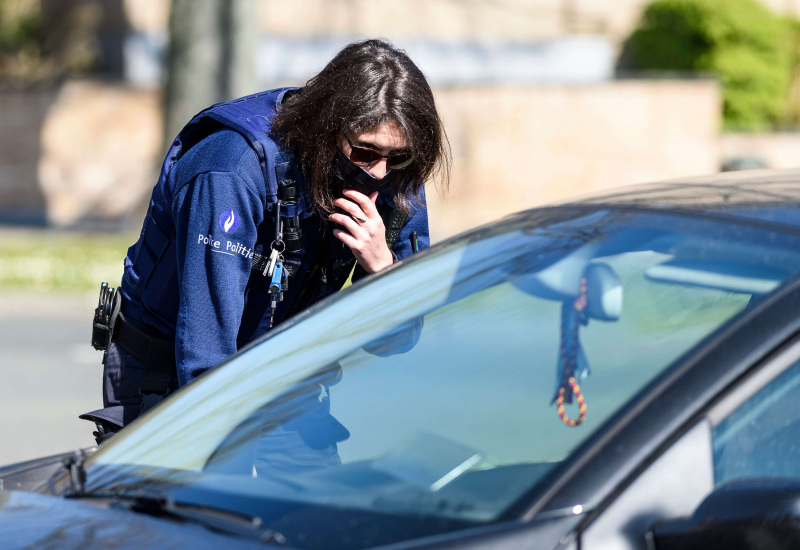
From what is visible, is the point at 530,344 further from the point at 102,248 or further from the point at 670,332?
the point at 102,248

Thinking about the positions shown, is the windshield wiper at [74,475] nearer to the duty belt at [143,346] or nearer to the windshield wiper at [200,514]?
the windshield wiper at [200,514]

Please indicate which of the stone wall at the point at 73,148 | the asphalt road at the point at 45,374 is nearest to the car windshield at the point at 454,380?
the asphalt road at the point at 45,374

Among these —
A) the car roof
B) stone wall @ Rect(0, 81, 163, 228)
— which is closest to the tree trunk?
stone wall @ Rect(0, 81, 163, 228)

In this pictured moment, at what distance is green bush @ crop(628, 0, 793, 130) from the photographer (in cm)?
2197

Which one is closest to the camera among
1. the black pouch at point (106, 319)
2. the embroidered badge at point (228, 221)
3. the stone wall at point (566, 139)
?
the embroidered badge at point (228, 221)

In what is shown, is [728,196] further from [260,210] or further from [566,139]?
[566,139]

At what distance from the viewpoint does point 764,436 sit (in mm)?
1590

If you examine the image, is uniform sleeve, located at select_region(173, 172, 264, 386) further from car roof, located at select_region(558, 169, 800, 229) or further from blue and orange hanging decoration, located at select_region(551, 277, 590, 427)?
blue and orange hanging decoration, located at select_region(551, 277, 590, 427)

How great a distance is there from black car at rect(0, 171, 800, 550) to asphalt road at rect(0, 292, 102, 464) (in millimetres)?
3952

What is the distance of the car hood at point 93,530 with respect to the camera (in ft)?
4.88

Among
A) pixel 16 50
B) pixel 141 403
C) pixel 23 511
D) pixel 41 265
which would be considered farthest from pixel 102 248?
pixel 23 511

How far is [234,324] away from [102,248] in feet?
39.2

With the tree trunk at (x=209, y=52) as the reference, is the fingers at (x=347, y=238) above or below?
below

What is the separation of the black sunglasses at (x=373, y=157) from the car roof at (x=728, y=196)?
59cm
